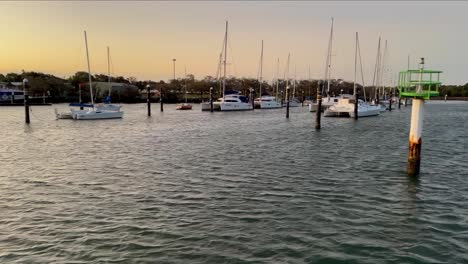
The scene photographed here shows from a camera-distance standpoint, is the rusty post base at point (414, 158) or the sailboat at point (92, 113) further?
the sailboat at point (92, 113)

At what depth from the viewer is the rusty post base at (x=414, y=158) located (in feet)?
58.4

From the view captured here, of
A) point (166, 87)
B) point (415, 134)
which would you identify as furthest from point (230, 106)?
point (166, 87)

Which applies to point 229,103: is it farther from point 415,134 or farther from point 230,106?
point 415,134

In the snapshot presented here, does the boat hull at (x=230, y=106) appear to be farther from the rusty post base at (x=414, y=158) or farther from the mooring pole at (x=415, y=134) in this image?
the mooring pole at (x=415, y=134)

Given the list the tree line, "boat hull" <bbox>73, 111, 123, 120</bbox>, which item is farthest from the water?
the tree line

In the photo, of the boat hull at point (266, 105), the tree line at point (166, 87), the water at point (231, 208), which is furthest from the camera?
the tree line at point (166, 87)

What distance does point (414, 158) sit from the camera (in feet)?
59.8

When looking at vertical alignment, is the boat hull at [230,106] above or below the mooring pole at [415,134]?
below

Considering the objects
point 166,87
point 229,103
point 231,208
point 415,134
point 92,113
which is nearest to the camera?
point 231,208

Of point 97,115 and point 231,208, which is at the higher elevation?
point 231,208

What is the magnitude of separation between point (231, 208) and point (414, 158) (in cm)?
917

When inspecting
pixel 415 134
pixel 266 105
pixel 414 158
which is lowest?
pixel 266 105

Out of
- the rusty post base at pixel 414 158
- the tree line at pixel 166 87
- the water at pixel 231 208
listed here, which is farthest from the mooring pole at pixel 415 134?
the tree line at pixel 166 87

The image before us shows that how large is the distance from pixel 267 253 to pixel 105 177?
34.4 ft
